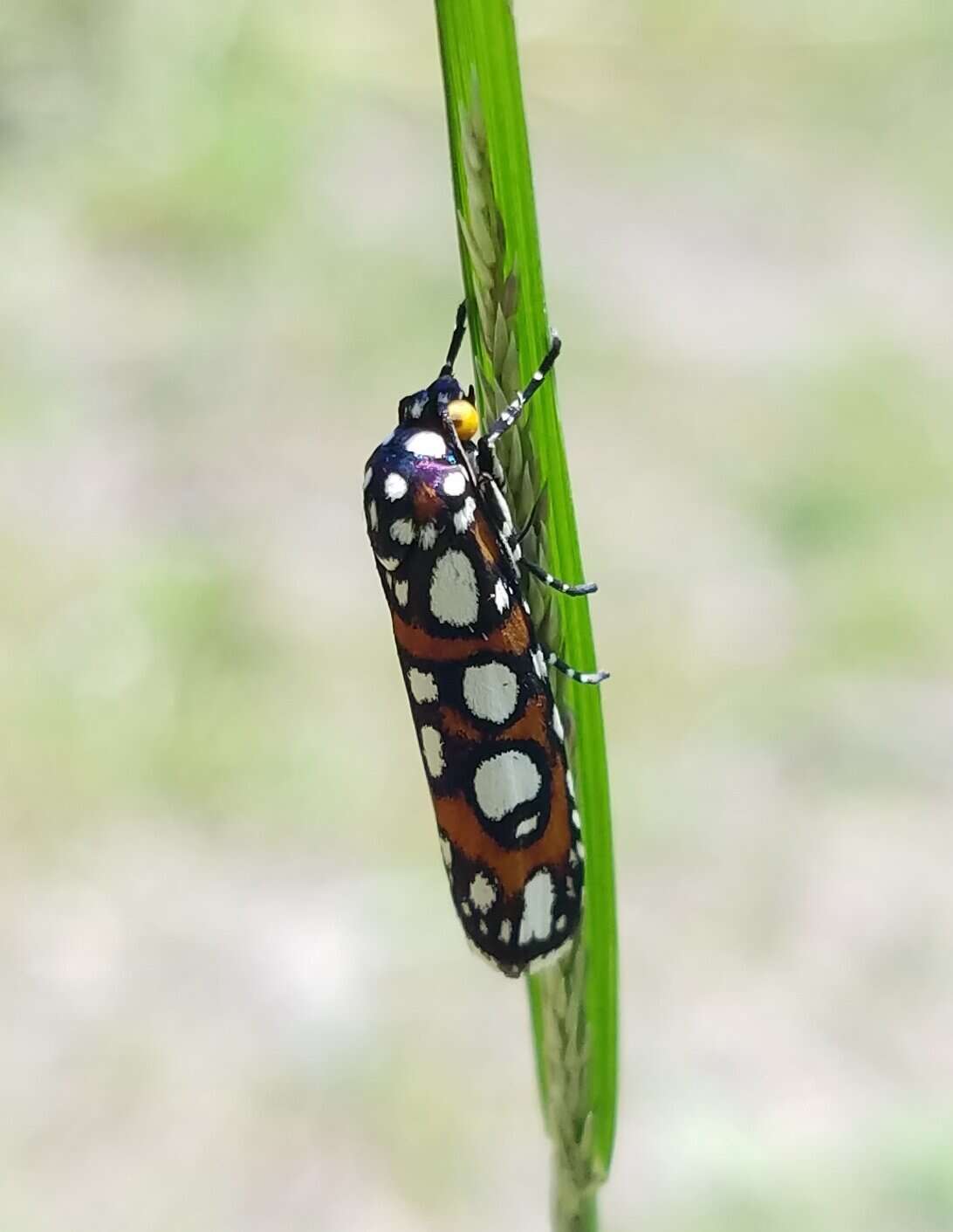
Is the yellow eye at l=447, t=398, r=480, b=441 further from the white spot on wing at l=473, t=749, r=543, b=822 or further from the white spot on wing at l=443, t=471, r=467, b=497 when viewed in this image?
the white spot on wing at l=473, t=749, r=543, b=822

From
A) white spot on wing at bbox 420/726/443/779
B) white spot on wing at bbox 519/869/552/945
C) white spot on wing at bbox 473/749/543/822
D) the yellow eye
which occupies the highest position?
the yellow eye

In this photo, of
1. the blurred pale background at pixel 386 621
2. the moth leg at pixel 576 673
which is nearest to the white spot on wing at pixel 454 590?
the moth leg at pixel 576 673

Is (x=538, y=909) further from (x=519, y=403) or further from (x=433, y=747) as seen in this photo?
(x=519, y=403)

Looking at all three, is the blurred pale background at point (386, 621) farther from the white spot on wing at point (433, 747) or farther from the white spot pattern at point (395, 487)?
the white spot pattern at point (395, 487)

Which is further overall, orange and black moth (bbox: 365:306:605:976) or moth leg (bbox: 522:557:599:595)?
orange and black moth (bbox: 365:306:605:976)

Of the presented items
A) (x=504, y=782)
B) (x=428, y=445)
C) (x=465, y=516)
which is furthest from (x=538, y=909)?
(x=428, y=445)

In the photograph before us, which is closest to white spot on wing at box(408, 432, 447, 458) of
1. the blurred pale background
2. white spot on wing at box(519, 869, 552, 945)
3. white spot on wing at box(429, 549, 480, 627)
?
white spot on wing at box(429, 549, 480, 627)
